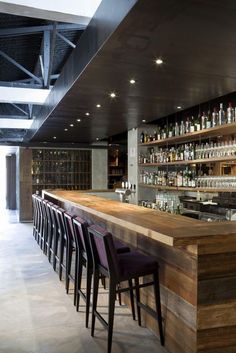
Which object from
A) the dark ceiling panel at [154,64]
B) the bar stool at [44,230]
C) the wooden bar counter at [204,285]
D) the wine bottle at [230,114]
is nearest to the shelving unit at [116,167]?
the bar stool at [44,230]

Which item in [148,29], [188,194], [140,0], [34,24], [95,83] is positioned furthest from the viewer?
[188,194]

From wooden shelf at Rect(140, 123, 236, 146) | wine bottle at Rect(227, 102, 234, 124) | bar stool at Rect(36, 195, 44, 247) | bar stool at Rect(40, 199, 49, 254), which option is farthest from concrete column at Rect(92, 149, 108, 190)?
wine bottle at Rect(227, 102, 234, 124)

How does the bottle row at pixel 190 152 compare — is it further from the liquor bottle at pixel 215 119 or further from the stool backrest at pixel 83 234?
the stool backrest at pixel 83 234

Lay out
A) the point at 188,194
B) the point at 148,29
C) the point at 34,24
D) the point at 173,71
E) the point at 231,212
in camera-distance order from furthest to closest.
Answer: the point at 188,194, the point at 34,24, the point at 231,212, the point at 173,71, the point at 148,29

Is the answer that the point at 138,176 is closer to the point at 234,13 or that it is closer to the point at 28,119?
the point at 28,119

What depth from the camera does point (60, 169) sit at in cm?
1027

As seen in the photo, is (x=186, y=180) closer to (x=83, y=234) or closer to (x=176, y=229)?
(x=83, y=234)

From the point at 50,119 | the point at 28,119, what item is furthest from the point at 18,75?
the point at 50,119

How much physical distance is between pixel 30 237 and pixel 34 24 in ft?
15.0

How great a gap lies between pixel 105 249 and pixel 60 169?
26.3 ft

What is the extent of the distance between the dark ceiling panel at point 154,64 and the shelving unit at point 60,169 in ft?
16.6

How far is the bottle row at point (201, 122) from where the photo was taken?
399cm

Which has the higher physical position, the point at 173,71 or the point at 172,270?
the point at 173,71

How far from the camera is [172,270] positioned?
2.55m
